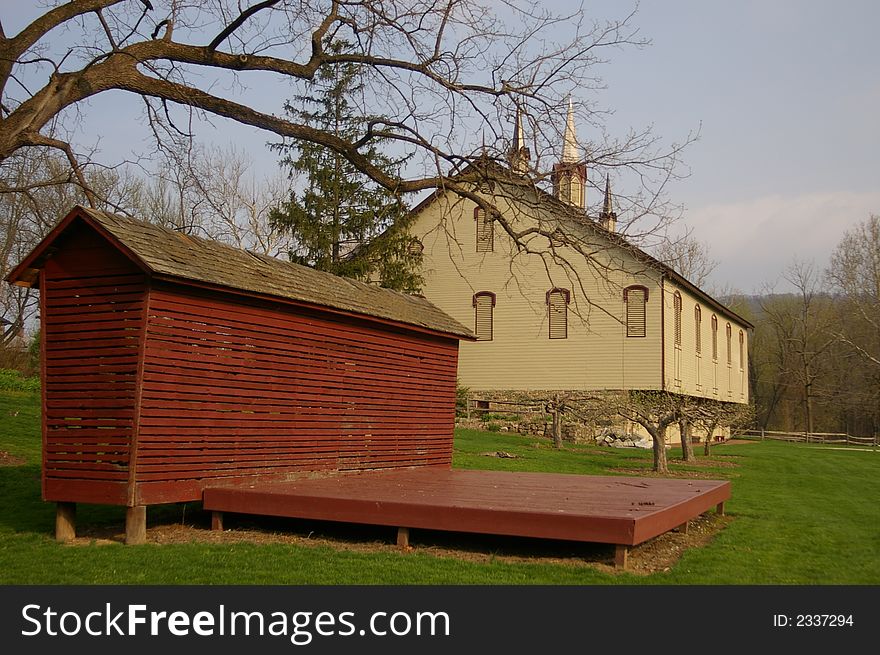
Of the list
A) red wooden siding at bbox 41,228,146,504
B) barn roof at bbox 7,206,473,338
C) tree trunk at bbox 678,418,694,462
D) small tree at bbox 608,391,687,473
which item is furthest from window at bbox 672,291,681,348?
red wooden siding at bbox 41,228,146,504

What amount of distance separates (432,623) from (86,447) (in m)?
5.07

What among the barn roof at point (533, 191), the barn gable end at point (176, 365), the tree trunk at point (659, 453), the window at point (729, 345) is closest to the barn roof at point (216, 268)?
the barn gable end at point (176, 365)

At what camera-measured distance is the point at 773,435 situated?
2360 inches

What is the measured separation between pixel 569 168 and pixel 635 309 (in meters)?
19.5

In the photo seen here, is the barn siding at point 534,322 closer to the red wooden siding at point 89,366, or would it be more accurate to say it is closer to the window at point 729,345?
the window at point 729,345

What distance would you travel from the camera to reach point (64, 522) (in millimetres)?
9742

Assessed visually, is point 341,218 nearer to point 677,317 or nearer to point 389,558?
point 677,317

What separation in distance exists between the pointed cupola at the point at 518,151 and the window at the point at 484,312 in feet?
65.1

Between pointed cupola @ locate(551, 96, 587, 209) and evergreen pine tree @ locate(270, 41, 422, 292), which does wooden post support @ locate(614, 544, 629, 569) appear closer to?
pointed cupola @ locate(551, 96, 587, 209)

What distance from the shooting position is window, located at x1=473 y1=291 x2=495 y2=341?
32.3 meters

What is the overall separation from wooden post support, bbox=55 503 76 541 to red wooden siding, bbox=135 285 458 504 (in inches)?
42.9

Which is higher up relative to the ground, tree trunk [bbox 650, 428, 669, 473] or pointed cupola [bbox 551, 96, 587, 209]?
pointed cupola [bbox 551, 96, 587, 209]

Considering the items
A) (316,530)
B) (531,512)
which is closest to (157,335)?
(316,530)

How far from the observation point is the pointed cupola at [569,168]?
11.7 meters
